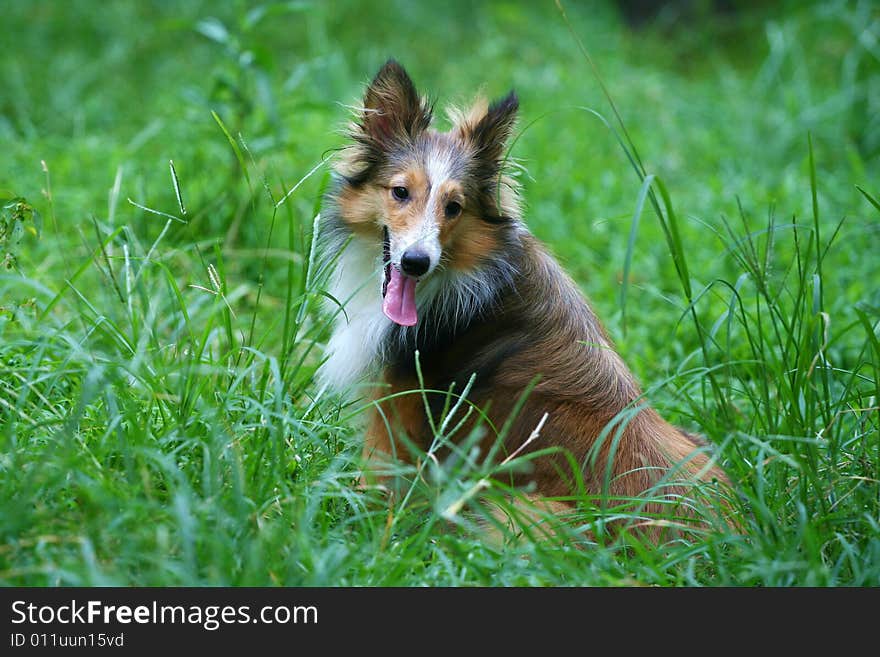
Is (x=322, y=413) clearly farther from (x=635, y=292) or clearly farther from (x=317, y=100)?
(x=317, y=100)

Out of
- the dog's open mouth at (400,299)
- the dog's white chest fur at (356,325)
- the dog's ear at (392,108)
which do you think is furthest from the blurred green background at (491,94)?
the dog's open mouth at (400,299)

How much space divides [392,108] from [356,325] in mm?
869

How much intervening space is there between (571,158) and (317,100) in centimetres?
223

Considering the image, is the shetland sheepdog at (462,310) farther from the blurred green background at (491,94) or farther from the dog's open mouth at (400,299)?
the blurred green background at (491,94)

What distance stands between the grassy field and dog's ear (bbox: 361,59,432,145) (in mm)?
299

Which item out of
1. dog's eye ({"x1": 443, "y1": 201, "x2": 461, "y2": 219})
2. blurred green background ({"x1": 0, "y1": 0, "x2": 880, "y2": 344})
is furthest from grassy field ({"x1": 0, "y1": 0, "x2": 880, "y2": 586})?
dog's eye ({"x1": 443, "y1": 201, "x2": 461, "y2": 219})

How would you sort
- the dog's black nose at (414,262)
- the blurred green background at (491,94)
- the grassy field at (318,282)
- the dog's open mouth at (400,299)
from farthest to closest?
the blurred green background at (491,94)
the dog's open mouth at (400,299)
the dog's black nose at (414,262)
the grassy field at (318,282)

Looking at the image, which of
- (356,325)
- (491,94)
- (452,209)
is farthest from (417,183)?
(491,94)

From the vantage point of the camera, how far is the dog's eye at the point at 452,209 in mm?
3465

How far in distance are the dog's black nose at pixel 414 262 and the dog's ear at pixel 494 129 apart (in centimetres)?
56

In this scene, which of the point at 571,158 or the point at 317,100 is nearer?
the point at 571,158

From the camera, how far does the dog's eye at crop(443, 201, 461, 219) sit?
3465 millimetres
